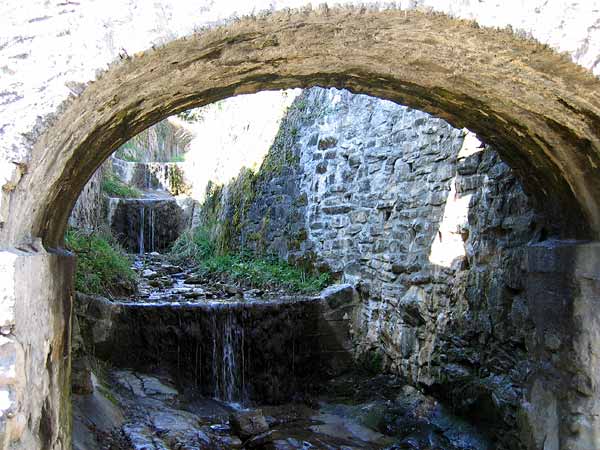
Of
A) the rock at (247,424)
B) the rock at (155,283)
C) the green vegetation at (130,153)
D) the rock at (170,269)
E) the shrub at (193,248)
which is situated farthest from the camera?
the green vegetation at (130,153)

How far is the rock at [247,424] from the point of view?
489cm

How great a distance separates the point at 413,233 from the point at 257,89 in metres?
3.19

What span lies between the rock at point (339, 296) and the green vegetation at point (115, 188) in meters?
7.20

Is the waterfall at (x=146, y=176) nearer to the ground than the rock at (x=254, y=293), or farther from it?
farther from it

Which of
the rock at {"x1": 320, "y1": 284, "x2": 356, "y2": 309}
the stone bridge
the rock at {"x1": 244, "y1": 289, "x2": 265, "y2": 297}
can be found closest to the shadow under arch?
the stone bridge

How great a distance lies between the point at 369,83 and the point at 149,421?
3236 mm

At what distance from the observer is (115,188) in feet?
42.1

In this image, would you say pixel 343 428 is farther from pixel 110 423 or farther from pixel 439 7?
pixel 439 7

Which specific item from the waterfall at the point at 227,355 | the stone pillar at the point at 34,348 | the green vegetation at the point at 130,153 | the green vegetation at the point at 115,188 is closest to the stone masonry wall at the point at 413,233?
the waterfall at the point at 227,355

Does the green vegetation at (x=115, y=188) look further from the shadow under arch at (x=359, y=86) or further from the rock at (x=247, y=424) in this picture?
the shadow under arch at (x=359, y=86)

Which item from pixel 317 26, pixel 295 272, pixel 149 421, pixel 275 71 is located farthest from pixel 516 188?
pixel 295 272

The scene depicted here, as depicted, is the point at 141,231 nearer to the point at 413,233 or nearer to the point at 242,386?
the point at 242,386

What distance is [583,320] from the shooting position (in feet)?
9.81

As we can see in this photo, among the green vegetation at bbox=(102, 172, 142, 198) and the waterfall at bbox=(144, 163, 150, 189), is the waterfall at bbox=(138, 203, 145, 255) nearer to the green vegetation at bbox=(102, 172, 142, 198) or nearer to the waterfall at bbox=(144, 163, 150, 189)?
the green vegetation at bbox=(102, 172, 142, 198)
